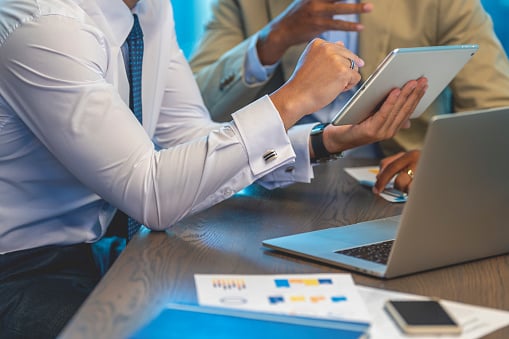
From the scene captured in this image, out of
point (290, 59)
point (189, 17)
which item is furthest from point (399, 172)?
point (189, 17)

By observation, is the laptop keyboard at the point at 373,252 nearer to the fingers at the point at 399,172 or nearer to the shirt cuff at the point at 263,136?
the shirt cuff at the point at 263,136

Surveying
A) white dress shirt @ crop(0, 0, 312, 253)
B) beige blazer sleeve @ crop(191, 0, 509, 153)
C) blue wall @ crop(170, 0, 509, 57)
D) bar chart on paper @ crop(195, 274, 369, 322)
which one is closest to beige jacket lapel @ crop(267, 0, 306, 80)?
beige blazer sleeve @ crop(191, 0, 509, 153)

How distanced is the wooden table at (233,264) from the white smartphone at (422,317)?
49mm

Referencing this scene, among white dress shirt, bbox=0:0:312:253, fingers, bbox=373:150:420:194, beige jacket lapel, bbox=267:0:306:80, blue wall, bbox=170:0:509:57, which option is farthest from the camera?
blue wall, bbox=170:0:509:57

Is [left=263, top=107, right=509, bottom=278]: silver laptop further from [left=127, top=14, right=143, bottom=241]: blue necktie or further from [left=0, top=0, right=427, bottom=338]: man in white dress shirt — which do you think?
[left=127, top=14, right=143, bottom=241]: blue necktie

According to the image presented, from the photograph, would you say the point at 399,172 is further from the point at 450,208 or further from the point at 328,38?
the point at 328,38

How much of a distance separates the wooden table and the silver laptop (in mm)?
19

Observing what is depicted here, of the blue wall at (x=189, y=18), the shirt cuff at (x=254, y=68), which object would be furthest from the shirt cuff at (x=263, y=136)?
the blue wall at (x=189, y=18)

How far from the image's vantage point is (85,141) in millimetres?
1036

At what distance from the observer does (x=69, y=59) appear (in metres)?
1.04

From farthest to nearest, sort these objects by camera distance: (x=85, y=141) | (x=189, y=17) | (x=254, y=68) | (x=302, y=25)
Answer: (x=189, y=17) → (x=254, y=68) → (x=302, y=25) → (x=85, y=141)

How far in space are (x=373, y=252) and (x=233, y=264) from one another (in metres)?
0.17

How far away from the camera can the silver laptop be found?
79cm

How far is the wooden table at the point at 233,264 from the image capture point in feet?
2.49
